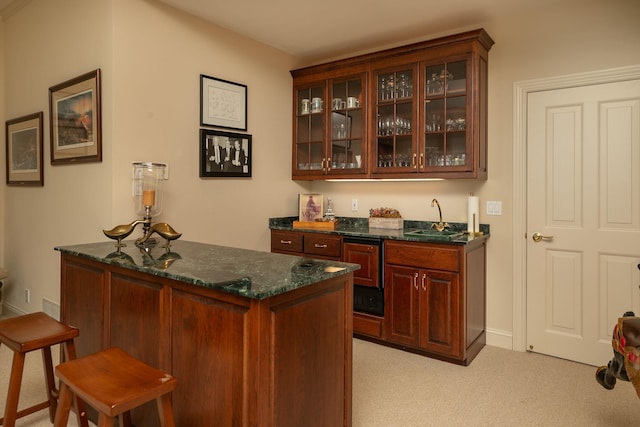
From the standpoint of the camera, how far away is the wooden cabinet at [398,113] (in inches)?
129

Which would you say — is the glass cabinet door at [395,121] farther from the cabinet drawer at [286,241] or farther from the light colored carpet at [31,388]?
the light colored carpet at [31,388]

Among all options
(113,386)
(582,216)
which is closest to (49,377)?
(113,386)

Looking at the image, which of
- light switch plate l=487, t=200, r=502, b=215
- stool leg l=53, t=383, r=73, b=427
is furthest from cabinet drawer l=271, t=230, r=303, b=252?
stool leg l=53, t=383, r=73, b=427

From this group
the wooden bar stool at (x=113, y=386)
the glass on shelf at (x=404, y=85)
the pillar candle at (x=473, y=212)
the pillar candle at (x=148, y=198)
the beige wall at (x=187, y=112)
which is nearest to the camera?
the wooden bar stool at (x=113, y=386)

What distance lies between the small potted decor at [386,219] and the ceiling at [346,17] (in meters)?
1.60

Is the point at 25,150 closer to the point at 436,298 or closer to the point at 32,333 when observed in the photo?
the point at 32,333

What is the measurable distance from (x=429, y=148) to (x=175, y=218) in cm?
214

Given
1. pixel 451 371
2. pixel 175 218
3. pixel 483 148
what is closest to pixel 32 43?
pixel 175 218

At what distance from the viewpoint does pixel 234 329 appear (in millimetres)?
1534

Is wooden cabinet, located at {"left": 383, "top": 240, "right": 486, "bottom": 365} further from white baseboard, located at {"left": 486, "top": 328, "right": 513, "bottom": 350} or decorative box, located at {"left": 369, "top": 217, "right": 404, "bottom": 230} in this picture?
Answer: decorative box, located at {"left": 369, "top": 217, "right": 404, "bottom": 230}

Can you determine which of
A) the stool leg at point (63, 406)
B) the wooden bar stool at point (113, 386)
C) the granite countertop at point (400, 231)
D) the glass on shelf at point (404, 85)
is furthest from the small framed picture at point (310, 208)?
the stool leg at point (63, 406)

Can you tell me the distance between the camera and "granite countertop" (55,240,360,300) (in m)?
1.55

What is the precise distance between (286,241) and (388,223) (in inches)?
39.2

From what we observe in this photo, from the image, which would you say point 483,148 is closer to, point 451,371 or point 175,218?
point 451,371
